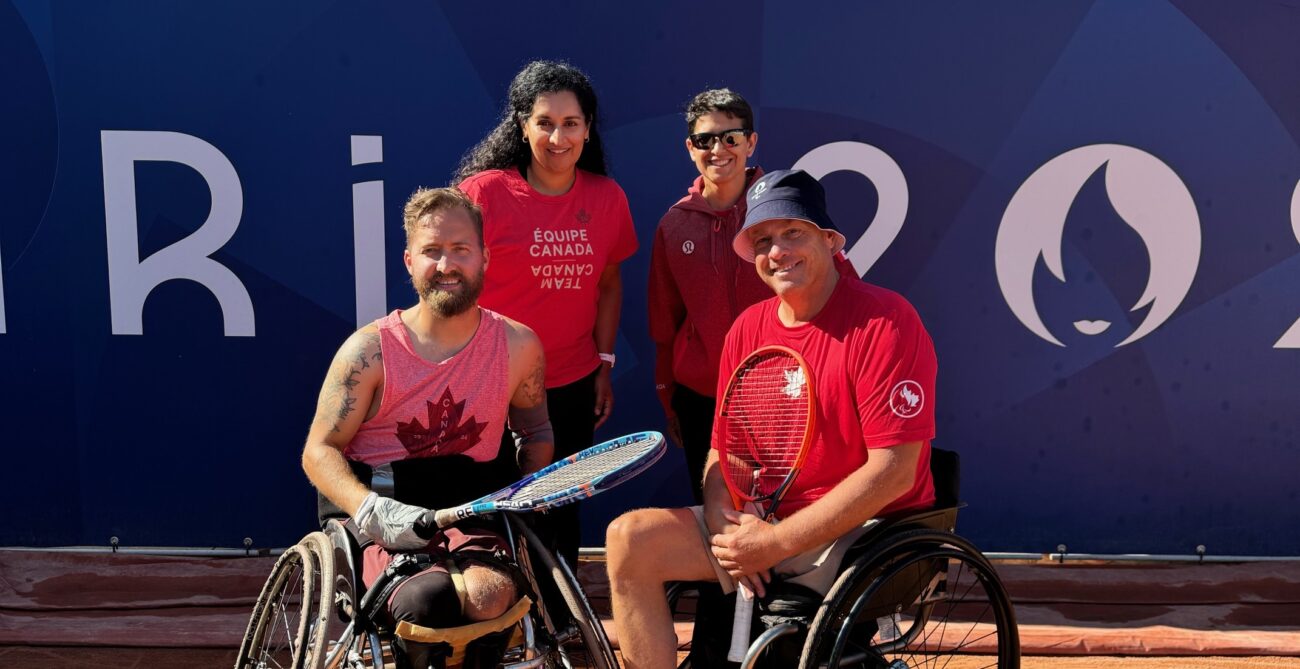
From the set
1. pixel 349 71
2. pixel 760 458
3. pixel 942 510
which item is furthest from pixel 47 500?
pixel 942 510

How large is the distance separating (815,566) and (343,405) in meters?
1.23

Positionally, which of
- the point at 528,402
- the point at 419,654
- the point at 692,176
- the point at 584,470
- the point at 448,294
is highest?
the point at 692,176

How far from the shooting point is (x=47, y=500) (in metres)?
4.51

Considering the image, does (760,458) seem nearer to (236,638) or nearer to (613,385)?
(613,385)

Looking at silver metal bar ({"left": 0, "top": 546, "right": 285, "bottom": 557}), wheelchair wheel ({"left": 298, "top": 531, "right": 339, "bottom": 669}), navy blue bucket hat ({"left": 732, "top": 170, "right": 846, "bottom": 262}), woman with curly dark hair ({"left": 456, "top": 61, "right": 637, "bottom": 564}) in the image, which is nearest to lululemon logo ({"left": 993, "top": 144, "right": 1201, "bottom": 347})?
woman with curly dark hair ({"left": 456, "top": 61, "right": 637, "bottom": 564})

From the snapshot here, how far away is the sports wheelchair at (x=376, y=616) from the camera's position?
2439 mm

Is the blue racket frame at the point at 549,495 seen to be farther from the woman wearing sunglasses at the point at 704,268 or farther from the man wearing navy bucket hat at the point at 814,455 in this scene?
the woman wearing sunglasses at the point at 704,268

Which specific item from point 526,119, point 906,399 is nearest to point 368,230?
point 526,119

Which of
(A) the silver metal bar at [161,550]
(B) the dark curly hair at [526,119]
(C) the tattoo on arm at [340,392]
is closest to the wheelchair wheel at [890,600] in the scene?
(C) the tattoo on arm at [340,392]

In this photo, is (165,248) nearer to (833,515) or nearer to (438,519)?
(438,519)

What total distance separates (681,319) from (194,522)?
2273mm

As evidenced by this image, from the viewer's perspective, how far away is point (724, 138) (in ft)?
10.9

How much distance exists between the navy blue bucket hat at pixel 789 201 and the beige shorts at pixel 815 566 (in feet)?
2.42

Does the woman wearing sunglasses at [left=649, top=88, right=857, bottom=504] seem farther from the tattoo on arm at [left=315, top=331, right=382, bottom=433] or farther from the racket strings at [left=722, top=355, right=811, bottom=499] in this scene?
the tattoo on arm at [left=315, top=331, right=382, bottom=433]
